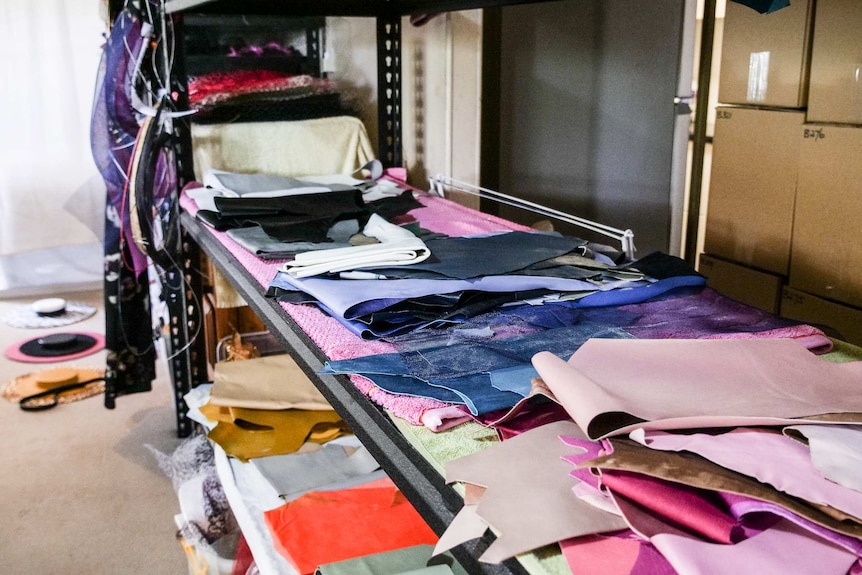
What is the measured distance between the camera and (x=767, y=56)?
189 centimetres

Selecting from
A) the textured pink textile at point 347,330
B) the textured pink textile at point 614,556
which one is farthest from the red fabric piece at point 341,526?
the textured pink textile at point 614,556

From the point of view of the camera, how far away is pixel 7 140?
3.55 meters

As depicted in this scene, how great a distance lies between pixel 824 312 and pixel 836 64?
1.72 feet

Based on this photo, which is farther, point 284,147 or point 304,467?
point 284,147

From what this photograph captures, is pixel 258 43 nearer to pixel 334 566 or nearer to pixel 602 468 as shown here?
pixel 334 566

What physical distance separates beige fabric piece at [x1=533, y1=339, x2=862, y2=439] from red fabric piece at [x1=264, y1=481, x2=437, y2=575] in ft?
1.28

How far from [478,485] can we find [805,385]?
1.07ft

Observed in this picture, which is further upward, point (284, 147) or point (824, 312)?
point (284, 147)

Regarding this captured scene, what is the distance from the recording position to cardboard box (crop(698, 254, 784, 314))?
1.95m

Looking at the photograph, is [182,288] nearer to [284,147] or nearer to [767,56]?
[284,147]

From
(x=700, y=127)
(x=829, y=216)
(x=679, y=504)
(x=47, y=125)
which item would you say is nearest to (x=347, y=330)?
(x=679, y=504)

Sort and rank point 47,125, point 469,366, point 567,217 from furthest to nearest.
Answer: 1. point 47,125
2. point 567,217
3. point 469,366

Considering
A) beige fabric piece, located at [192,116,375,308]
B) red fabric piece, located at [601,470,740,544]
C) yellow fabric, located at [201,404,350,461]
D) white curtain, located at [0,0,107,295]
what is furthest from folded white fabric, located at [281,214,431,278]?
white curtain, located at [0,0,107,295]

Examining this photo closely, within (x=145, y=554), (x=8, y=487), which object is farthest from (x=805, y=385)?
(x=8, y=487)
